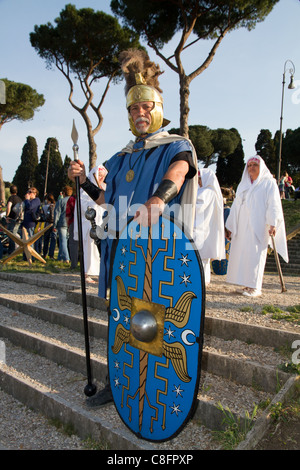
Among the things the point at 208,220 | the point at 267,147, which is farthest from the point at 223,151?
the point at 208,220

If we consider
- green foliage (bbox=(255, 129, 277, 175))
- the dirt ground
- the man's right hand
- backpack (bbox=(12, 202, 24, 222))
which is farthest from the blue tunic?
green foliage (bbox=(255, 129, 277, 175))

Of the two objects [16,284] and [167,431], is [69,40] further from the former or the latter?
[167,431]

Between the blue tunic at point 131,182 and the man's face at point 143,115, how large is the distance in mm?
95

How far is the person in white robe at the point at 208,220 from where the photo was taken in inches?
222

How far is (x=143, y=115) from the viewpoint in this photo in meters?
2.54

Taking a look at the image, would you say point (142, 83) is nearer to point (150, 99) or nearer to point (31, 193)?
point (150, 99)

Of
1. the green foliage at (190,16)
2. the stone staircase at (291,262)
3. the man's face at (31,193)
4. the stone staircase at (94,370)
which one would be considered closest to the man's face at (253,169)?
the stone staircase at (94,370)

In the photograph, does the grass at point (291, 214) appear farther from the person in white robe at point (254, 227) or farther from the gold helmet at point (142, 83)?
the gold helmet at point (142, 83)

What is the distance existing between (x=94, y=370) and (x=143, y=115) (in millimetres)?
2172

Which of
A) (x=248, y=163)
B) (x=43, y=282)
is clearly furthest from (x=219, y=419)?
(x=43, y=282)

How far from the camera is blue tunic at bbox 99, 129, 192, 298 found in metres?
2.36

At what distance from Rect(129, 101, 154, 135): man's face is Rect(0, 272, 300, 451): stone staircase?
1846 millimetres

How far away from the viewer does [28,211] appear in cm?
929
